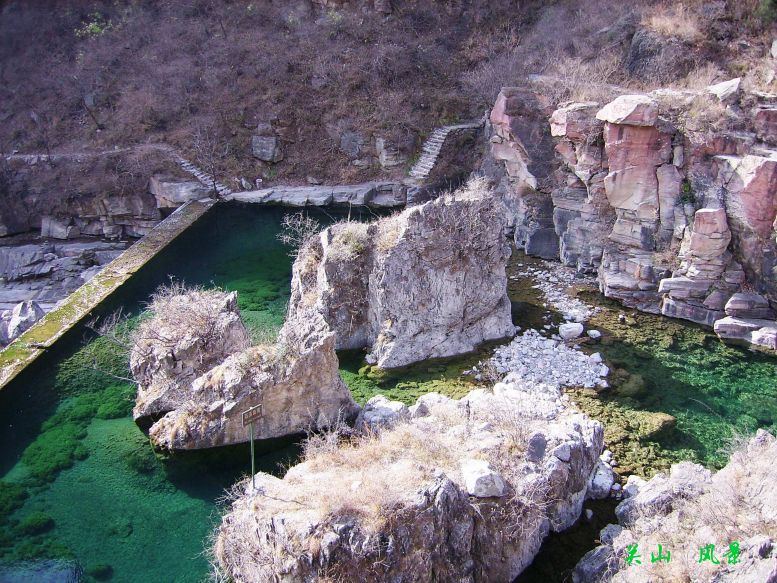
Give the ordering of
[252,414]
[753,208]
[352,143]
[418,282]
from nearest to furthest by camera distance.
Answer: [252,414]
[418,282]
[753,208]
[352,143]

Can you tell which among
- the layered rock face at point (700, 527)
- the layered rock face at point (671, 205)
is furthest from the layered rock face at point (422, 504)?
the layered rock face at point (671, 205)

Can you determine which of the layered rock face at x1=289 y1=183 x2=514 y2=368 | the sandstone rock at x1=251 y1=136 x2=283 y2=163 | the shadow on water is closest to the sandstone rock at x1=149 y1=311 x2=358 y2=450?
the layered rock face at x1=289 y1=183 x2=514 y2=368

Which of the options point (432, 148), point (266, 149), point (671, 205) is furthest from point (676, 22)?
point (266, 149)

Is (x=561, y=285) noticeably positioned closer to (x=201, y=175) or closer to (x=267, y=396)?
(x=267, y=396)

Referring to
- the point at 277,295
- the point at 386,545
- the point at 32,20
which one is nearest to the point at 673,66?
the point at 277,295

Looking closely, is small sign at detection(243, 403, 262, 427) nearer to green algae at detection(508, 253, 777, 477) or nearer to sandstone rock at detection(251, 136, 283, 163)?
green algae at detection(508, 253, 777, 477)
